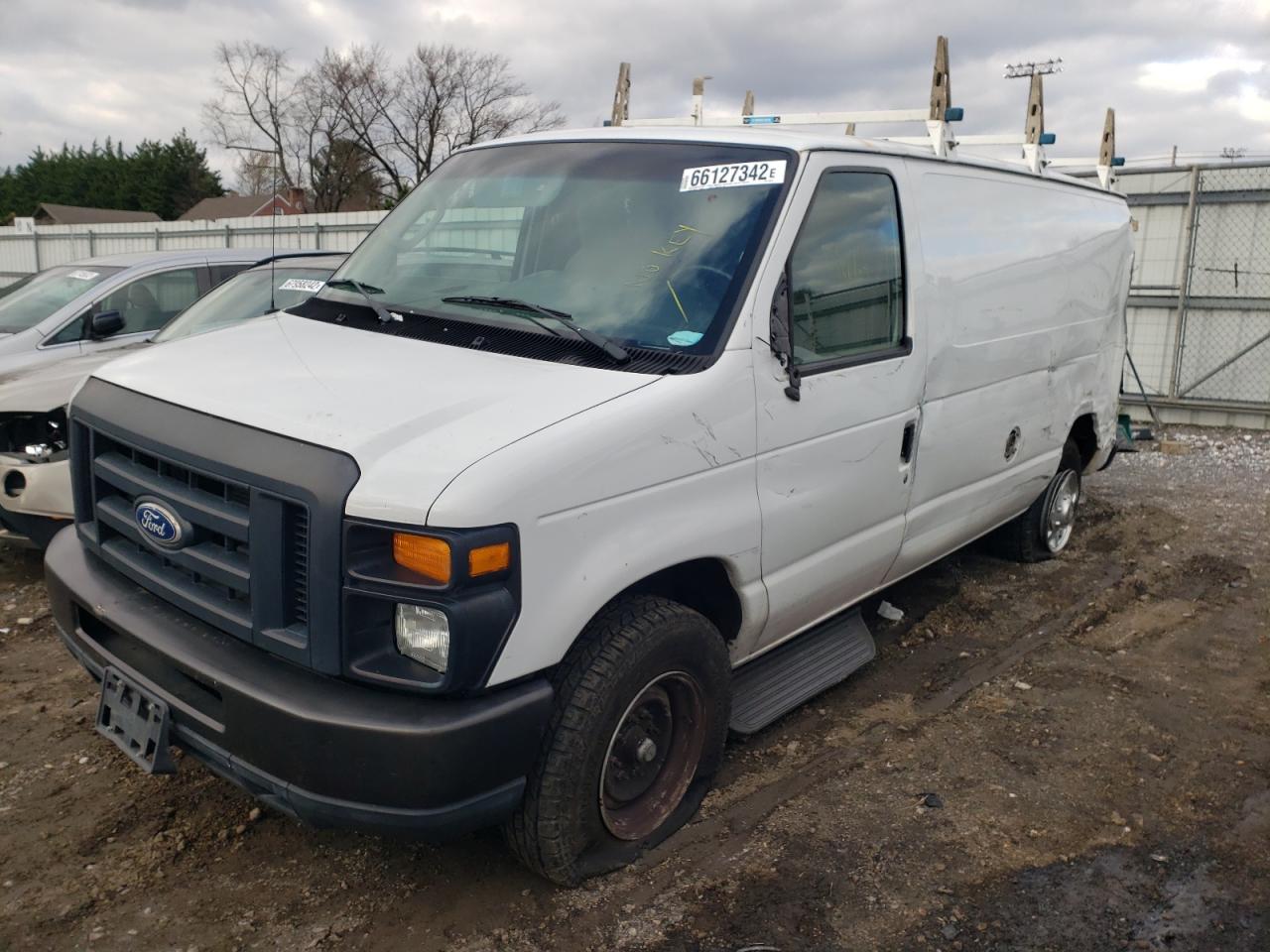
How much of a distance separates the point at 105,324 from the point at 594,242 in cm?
466

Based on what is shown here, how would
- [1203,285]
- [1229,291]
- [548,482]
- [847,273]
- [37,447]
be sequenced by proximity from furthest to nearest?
[1203,285], [1229,291], [37,447], [847,273], [548,482]

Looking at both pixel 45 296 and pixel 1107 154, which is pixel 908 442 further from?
pixel 45 296

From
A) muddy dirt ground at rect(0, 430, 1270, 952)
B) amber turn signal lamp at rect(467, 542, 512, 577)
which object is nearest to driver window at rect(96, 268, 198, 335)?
muddy dirt ground at rect(0, 430, 1270, 952)

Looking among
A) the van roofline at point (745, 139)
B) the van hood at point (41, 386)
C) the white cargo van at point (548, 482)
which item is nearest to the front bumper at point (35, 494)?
the van hood at point (41, 386)

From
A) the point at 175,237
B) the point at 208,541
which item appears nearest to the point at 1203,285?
the point at 208,541

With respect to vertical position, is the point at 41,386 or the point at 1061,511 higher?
the point at 41,386

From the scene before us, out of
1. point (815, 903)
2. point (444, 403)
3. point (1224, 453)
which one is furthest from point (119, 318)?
point (1224, 453)

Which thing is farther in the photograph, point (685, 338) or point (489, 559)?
point (685, 338)

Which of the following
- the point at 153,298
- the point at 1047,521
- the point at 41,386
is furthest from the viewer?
the point at 153,298

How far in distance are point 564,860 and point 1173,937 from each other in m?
1.79

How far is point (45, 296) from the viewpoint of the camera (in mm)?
7527

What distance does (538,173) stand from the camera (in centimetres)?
385

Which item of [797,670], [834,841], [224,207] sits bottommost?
[834,841]

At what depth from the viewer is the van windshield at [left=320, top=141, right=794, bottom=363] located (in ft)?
10.5
